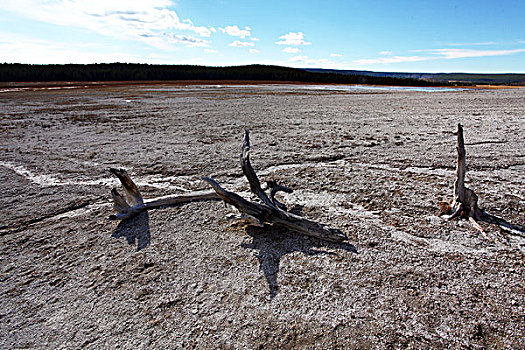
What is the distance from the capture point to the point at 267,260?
92.5 inches

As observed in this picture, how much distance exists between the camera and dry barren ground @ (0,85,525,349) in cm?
176

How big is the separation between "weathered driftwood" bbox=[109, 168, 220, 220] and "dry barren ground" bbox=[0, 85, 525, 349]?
109 millimetres

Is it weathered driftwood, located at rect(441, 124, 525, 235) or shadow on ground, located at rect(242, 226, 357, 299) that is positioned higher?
weathered driftwood, located at rect(441, 124, 525, 235)

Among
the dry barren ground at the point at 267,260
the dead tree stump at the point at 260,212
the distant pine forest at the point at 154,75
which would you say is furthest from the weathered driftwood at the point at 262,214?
the distant pine forest at the point at 154,75

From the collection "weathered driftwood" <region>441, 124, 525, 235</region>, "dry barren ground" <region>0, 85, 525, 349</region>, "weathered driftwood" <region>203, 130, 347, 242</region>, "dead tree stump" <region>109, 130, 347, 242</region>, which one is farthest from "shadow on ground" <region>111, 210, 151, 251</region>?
"weathered driftwood" <region>441, 124, 525, 235</region>

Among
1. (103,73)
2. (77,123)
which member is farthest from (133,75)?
(77,123)

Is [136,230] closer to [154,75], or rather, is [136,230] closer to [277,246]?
[277,246]

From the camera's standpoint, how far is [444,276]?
2.12 metres

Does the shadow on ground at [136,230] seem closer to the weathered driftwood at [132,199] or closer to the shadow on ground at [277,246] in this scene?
the weathered driftwood at [132,199]

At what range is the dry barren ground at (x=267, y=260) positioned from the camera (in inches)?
69.3

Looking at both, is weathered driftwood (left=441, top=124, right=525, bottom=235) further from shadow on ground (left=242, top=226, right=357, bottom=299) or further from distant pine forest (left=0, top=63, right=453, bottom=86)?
distant pine forest (left=0, top=63, right=453, bottom=86)

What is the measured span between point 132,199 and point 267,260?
1543mm

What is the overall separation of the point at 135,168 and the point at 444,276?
3842mm

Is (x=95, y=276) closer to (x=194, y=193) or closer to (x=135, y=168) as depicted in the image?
(x=194, y=193)
